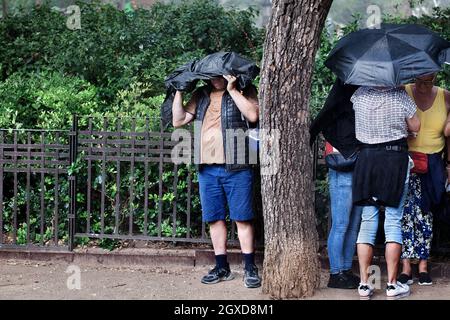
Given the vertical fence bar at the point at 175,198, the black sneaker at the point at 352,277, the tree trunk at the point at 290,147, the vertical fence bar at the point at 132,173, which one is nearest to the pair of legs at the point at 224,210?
the tree trunk at the point at 290,147

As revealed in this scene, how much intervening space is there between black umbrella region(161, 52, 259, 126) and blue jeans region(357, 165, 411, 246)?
1.47 m

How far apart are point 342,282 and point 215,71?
2.04 m

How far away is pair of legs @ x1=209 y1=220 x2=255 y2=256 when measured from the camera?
273 inches

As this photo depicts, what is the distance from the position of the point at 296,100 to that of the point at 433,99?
48.6 inches

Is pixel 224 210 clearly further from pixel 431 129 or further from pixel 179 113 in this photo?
pixel 431 129

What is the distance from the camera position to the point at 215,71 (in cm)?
680

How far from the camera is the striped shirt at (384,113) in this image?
248 inches

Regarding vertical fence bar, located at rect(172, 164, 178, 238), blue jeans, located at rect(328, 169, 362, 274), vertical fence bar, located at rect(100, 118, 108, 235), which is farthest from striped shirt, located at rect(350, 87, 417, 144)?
vertical fence bar, located at rect(100, 118, 108, 235)

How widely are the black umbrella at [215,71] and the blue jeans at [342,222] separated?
106 centimetres

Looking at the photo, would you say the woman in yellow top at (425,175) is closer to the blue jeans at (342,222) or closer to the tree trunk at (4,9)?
the blue jeans at (342,222)

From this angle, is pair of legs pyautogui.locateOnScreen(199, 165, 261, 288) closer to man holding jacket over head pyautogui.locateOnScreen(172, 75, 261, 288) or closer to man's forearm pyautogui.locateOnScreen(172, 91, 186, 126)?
man holding jacket over head pyautogui.locateOnScreen(172, 75, 261, 288)

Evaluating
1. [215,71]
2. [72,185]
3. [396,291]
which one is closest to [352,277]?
[396,291]

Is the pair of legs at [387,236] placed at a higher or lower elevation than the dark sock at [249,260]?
higher

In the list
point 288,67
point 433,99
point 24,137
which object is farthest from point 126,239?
point 433,99
